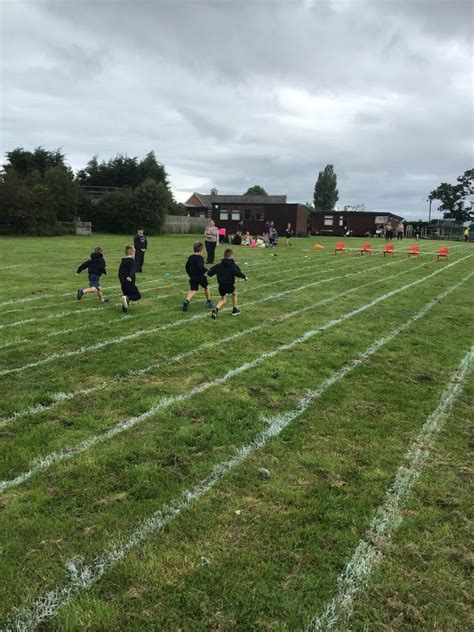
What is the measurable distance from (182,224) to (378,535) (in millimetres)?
49462

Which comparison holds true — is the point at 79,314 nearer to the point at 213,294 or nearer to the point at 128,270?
the point at 128,270

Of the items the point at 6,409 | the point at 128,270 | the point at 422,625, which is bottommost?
the point at 422,625

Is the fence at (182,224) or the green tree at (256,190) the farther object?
the green tree at (256,190)

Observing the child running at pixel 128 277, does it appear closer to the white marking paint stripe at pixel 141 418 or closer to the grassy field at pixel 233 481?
the grassy field at pixel 233 481

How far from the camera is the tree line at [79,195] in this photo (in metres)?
36.4

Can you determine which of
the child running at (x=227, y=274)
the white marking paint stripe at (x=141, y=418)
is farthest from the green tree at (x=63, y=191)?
the white marking paint stripe at (x=141, y=418)

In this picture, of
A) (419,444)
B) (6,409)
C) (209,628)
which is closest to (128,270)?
(6,409)

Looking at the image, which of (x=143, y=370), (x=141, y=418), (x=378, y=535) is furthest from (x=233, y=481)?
(x=143, y=370)

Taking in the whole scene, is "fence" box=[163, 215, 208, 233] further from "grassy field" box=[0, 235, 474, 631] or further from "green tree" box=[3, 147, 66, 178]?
"grassy field" box=[0, 235, 474, 631]

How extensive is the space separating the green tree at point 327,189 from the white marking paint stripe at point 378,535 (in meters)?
109

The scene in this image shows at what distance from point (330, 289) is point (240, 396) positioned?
870 cm

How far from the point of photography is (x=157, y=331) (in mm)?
8148

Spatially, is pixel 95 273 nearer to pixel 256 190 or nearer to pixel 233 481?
pixel 233 481

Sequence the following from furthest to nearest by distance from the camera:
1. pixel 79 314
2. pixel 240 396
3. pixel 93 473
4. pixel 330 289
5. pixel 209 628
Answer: pixel 330 289 < pixel 79 314 < pixel 240 396 < pixel 93 473 < pixel 209 628
